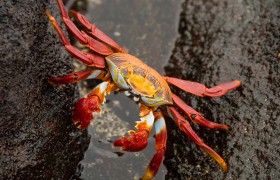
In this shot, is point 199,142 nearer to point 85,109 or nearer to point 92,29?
point 85,109

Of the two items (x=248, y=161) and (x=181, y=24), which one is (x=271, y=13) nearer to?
(x=181, y=24)

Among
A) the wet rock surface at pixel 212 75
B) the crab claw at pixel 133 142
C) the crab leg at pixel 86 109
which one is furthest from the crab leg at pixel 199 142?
the crab leg at pixel 86 109

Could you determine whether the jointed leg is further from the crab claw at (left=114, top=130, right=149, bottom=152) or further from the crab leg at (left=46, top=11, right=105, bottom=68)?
the crab claw at (left=114, top=130, right=149, bottom=152)

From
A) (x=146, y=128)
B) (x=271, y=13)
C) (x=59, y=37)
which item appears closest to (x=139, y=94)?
(x=146, y=128)

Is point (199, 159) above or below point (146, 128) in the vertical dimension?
below

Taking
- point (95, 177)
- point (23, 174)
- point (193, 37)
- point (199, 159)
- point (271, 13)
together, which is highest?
point (271, 13)

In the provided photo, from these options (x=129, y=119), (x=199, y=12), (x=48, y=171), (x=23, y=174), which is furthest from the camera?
(x=199, y=12)
